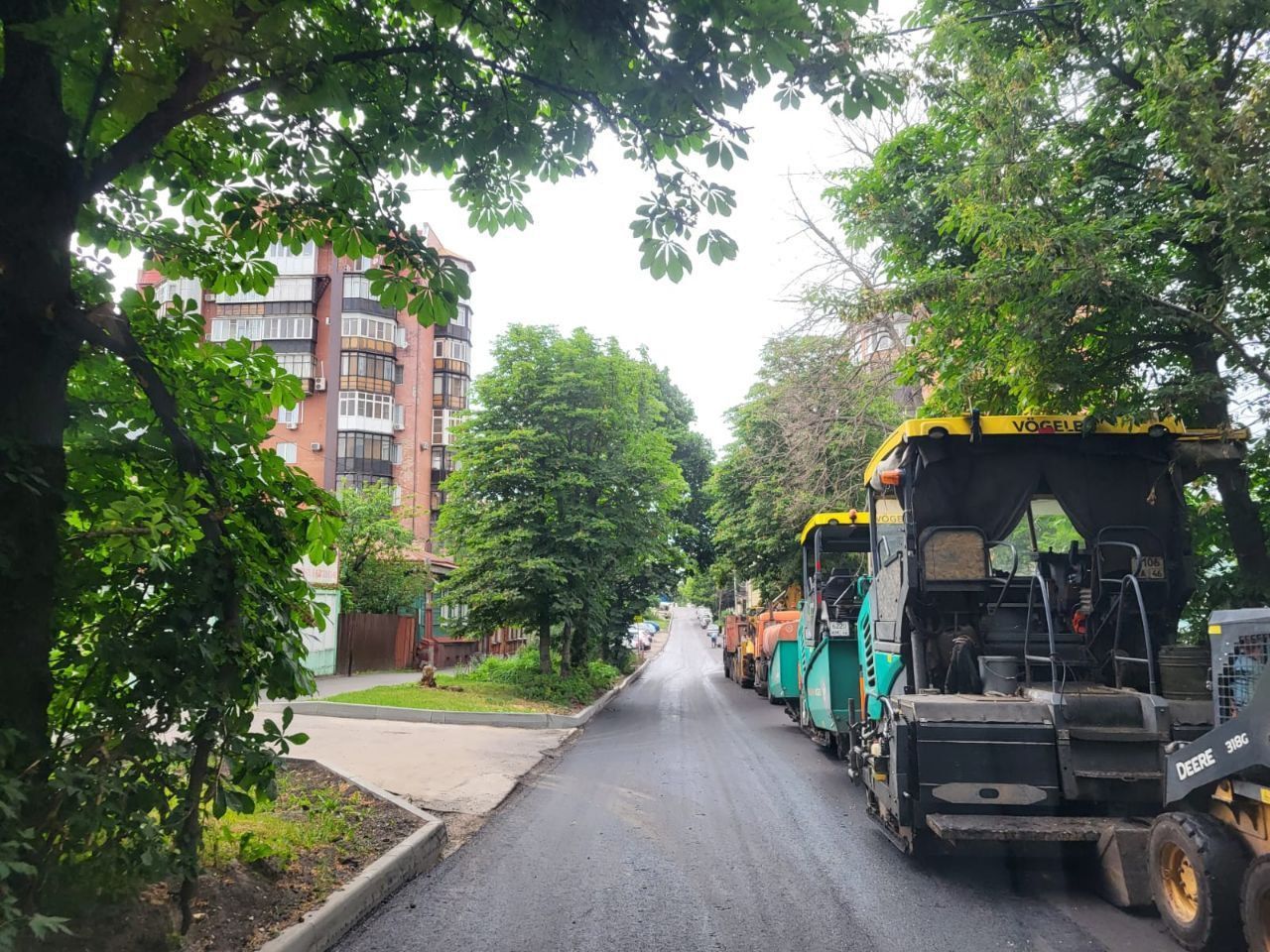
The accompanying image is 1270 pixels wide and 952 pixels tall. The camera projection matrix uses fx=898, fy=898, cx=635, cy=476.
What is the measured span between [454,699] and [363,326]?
3237cm

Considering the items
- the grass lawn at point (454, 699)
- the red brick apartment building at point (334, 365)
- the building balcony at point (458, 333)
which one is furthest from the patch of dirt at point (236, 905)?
the building balcony at point (458, 333)

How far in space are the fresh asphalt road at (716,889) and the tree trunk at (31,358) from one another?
2.36 metres

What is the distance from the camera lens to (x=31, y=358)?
12.4ft

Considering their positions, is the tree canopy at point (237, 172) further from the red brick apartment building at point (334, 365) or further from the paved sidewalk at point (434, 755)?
the red brick apartment building at point (334, 365)

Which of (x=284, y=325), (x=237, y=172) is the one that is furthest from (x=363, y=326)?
(x=237, y=172)

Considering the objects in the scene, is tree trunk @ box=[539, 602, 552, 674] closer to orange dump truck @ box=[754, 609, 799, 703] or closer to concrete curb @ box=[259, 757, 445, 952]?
orange dump truck @ box=[754, 609, 799, 703]

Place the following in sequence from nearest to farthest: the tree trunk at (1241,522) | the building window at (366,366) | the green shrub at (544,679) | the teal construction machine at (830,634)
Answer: the tree trunk at (1241,522), the teal construction machine at (830,634), the green shrub at (544,679), the building window at (366,366)

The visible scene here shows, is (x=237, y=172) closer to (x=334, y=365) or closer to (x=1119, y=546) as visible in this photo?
(x=1119, y=546)

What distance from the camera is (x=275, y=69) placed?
4.32 metres

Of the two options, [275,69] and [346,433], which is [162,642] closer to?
[275,69]

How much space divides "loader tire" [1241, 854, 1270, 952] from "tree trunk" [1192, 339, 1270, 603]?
4.96 m

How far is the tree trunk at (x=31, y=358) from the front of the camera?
3.63m

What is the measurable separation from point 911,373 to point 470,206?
731cm

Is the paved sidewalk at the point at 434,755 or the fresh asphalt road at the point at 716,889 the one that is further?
the paved sidewalk at the point at 434,755
